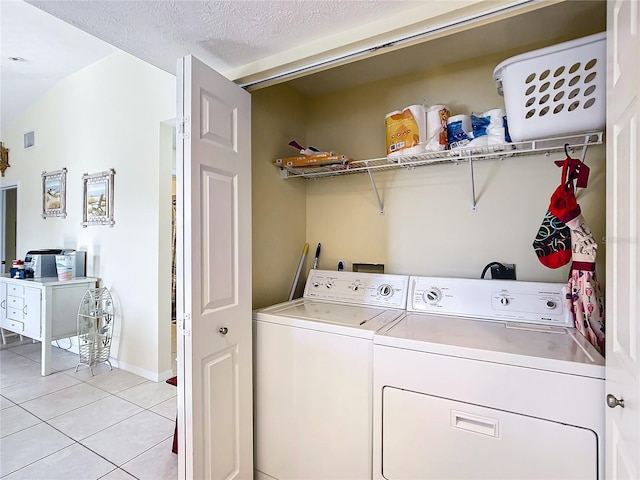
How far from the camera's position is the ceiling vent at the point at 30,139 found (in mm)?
4477

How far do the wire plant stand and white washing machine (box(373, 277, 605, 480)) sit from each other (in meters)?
3.16

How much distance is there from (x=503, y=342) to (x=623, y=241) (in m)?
0.56

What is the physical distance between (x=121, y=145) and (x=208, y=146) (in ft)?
8.35

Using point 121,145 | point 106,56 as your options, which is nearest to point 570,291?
point 121,145

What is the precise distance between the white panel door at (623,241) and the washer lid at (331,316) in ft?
2.55

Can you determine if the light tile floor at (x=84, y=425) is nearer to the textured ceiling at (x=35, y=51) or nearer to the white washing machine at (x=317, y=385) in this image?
the white washing machine at (x=317, y=385)

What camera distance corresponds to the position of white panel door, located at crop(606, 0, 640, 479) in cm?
74

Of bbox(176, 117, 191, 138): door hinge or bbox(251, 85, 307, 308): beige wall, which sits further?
bbox(251, 85, 307, 308): beige wall

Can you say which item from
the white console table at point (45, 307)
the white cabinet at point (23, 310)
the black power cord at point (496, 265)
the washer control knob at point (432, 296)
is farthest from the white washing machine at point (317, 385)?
the white cabinet at point (23, 310)

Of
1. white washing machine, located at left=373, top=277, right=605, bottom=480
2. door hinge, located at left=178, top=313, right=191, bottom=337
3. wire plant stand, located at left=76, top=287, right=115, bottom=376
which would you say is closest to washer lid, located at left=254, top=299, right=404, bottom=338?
white washing machine, located at left=373, top=277, right=605, bottom=480

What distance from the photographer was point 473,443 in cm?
118

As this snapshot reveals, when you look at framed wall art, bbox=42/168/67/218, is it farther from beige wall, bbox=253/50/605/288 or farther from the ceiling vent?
beige wall, bbox=253/50/605/288

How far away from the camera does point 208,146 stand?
142cm

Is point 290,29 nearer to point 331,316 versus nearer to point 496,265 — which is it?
point 331,316
